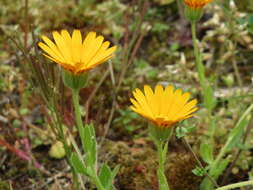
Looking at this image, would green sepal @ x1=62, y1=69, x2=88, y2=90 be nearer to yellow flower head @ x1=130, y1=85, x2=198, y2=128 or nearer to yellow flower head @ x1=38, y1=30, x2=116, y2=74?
yellow flower head @ x1=38, y1=30, x2=116, y2=74

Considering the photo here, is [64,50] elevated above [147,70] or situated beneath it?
elevated above

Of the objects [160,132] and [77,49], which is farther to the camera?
[77,49]

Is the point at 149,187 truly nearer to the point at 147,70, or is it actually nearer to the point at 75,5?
the point at 147,70

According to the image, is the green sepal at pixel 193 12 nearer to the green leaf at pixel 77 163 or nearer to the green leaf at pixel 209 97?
the green leaf at pixel 209 97

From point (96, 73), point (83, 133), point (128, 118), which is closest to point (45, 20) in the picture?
point (96, 73)

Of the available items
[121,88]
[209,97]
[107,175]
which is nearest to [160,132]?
[107,175]

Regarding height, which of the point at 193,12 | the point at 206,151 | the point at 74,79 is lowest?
the point at 206,151

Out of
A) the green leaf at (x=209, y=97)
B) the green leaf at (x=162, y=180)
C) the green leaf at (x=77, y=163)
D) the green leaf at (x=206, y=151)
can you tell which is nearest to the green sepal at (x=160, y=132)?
the green leaf at (x=162, y=180)

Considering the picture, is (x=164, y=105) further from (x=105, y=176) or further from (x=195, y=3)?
(x=195, y=3)
